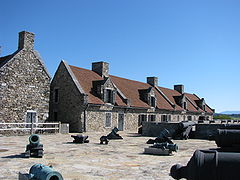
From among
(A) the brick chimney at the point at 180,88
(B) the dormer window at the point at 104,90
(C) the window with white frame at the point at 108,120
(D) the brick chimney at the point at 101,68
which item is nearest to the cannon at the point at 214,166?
(B) the dormer window at the point at 104,90

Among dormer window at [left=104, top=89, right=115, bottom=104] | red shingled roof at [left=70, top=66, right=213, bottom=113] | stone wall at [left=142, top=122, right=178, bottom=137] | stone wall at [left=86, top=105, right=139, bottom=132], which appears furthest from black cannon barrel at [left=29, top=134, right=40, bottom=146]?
dormer window at [left=104, top=89, right=115, bottom=104]

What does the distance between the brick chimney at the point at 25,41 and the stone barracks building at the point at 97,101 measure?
4.73 metres

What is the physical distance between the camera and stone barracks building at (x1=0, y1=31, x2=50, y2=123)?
19969 mm

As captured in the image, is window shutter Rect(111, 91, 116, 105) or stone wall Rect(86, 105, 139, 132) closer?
stone wall Rect(86, 105, 139, 132)

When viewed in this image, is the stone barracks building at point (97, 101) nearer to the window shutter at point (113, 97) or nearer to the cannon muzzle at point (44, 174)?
the window shutter at point (113, 97)

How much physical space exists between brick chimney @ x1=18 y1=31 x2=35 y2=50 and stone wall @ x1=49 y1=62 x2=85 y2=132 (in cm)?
473

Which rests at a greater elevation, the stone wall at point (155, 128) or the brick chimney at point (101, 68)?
the brick chimney at point (101, 68)

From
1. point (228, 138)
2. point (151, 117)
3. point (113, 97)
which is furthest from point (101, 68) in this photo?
point (228, 138)

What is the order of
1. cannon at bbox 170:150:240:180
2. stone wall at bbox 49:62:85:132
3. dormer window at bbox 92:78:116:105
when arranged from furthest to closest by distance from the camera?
dormer window at bbox 92:78:116:105
stone wall at bbox 49:62:85:132
cannon at bbox 170:150:240:180

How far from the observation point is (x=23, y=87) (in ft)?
69.7

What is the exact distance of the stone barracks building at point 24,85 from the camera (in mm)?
19969

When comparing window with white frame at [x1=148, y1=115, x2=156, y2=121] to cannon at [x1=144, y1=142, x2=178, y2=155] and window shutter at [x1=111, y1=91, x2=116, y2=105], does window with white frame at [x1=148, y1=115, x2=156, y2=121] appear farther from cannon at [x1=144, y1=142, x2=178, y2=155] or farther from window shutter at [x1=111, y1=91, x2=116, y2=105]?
cannon at [x1=144, y1=142, x2=178, y2=155]

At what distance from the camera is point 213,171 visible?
3.09m

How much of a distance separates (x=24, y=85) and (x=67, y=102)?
16.3 feet
